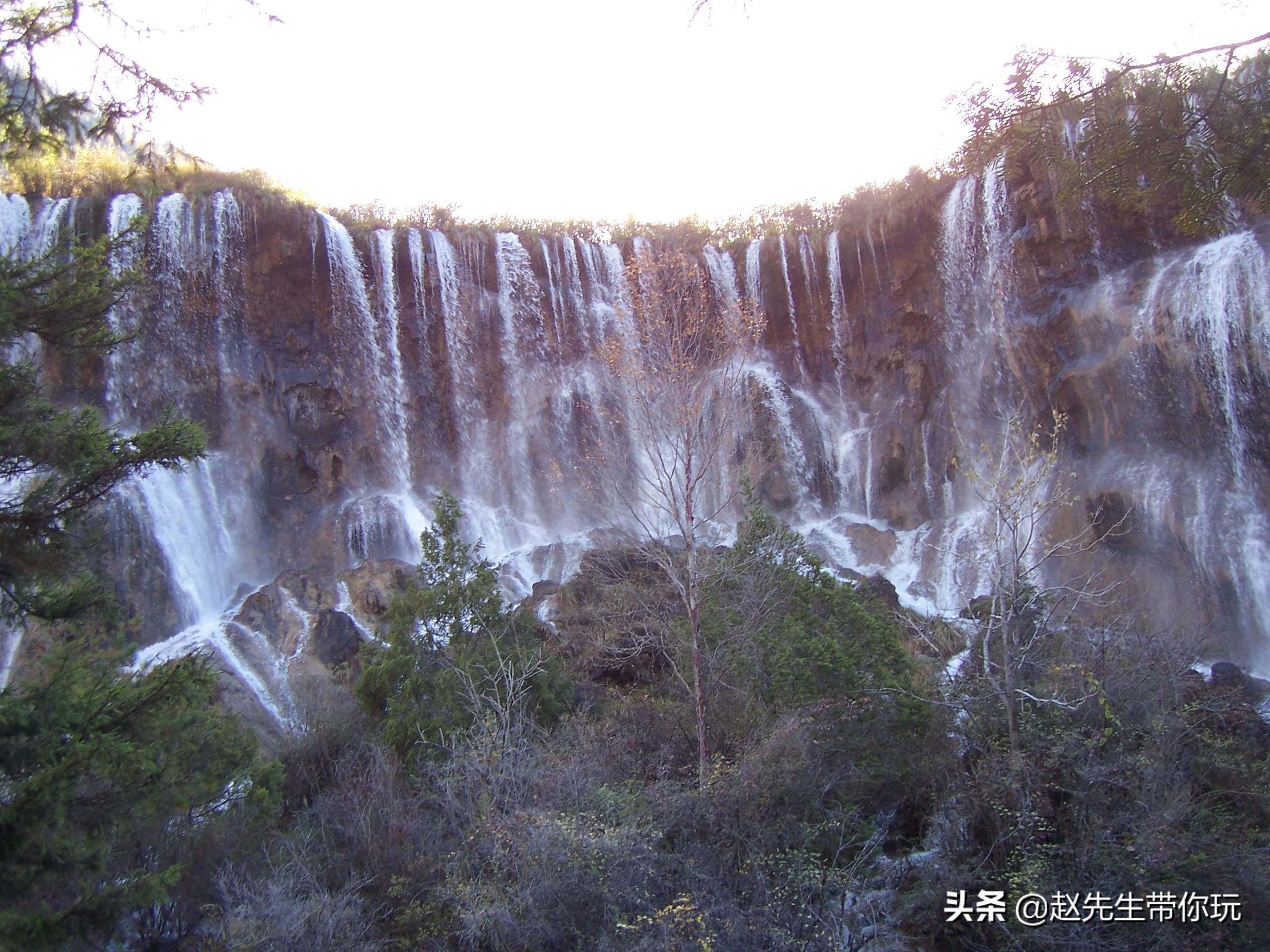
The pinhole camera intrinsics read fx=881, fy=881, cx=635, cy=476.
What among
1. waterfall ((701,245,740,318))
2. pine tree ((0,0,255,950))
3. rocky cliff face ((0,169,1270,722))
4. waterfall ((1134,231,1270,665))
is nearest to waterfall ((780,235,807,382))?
rocky cliff face ((0,169,1270,722))

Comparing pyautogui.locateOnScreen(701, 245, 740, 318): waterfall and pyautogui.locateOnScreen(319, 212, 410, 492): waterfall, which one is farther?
pyautogui.locateOnScreen(701, 245, 740, 318): waterfall

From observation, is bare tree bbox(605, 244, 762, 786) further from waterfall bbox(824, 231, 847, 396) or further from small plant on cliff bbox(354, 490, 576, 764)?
waterfall bbox(824, 231, 847, 396)

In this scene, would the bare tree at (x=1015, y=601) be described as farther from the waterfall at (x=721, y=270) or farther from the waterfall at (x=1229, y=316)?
the waterfall at (x=721, y=270)

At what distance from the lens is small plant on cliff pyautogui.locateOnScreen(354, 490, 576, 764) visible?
1001 centimetres

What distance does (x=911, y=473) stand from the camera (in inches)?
904

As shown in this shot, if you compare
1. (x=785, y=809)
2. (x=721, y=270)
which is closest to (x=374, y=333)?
(x=721, y=270)

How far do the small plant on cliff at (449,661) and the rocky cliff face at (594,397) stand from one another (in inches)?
208

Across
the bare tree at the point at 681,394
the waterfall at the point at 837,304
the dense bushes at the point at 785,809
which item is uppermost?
the waterfall at the point at 837,304

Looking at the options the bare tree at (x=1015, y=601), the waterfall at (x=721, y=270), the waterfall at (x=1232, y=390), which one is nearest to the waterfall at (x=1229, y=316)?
the waterfall at (x=1232, y=390)

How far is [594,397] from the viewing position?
2467 centimetres

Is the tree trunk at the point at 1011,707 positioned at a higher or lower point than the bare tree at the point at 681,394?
lower

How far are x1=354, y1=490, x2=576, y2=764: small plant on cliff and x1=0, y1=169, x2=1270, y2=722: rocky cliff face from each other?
17.3ft

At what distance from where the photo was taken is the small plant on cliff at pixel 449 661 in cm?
1001

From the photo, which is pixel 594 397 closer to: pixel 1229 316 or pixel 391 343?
pixel 391 343
